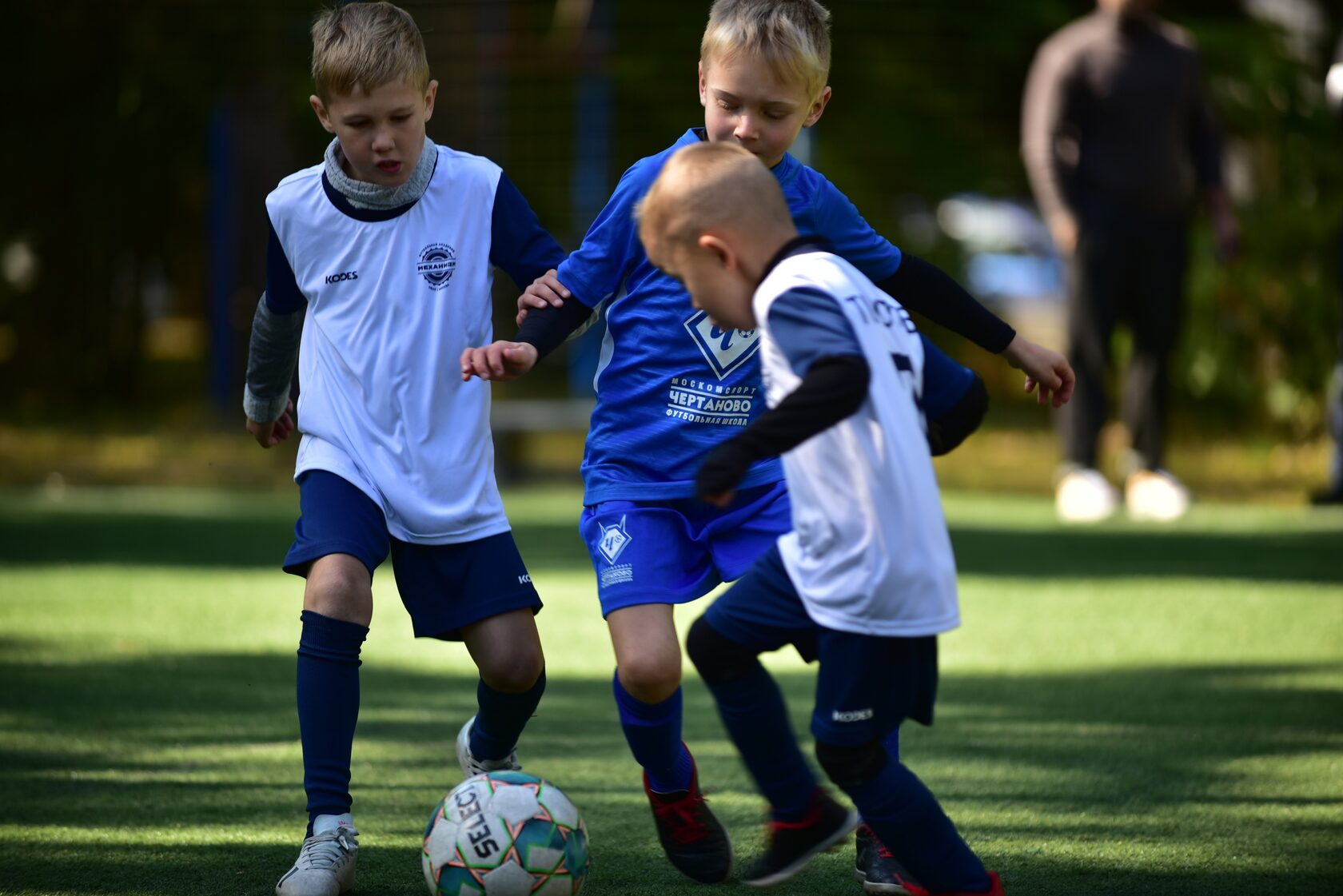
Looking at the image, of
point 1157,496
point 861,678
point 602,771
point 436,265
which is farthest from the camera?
point 1157,496

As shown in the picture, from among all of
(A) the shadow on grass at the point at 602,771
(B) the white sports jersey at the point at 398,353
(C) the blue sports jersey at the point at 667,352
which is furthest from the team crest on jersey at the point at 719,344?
(A) the shadow on grass at the point at 602,771

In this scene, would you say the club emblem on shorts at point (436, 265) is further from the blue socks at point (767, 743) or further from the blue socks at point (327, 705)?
the blue socks at point (767, 743)

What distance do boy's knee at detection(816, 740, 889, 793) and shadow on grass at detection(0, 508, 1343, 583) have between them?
14.3 feet

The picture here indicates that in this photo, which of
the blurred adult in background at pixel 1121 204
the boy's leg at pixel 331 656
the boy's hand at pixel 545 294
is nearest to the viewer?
the boy's leg at pixel 331 656

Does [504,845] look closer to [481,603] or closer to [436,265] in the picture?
[481,603]

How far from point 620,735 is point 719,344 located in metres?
1.48

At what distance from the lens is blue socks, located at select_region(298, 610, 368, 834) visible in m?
3.15

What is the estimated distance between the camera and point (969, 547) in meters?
7.79

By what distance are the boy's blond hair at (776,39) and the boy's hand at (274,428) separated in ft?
4.13


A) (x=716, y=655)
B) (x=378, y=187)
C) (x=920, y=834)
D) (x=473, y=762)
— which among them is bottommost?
(x=473, y=762)

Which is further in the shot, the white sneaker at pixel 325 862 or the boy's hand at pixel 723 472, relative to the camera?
the white sneaker at pixel 325 862

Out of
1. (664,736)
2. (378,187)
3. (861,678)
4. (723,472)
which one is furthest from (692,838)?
(378,187)

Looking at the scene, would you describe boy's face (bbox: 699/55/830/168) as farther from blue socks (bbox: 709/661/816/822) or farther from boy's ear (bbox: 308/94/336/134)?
blue socks (bbox: 709/661/816/822)

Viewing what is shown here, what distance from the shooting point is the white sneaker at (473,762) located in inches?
143
